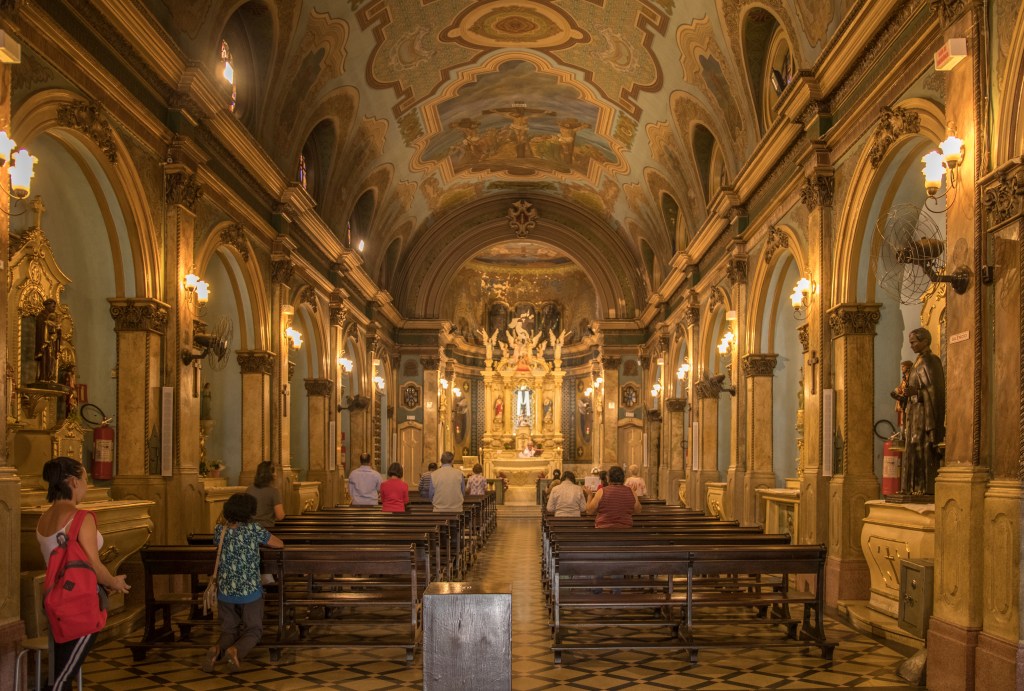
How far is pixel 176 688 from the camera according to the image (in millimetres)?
7547

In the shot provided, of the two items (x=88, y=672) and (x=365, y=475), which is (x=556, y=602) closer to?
(x=88, y=672)

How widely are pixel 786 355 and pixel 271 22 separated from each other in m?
10.1

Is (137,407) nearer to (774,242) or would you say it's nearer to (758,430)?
(774,242)

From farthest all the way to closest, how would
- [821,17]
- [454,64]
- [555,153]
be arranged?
[555,153] < [454,64] < [821,17]

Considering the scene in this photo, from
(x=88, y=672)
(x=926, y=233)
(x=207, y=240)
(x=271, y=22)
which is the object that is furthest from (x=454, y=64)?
(x=88, y=672)

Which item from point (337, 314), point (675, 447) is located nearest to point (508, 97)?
point (337, 314)

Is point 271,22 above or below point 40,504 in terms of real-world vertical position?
above

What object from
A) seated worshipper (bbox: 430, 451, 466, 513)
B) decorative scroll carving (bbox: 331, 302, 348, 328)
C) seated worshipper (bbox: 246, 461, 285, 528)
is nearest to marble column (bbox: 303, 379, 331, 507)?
decorative scroll carving (bbox: 331, 302, 348, 328)

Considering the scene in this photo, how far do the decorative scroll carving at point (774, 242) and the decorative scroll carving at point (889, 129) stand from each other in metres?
3.56

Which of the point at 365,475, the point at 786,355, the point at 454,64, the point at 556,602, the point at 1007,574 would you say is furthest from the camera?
the point at 454,64

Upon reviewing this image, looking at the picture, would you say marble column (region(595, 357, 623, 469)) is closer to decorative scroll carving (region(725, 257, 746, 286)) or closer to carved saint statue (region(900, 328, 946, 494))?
decorative scroll carving (region(725, 257, 746, 286))

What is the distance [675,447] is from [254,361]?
13.1 metres

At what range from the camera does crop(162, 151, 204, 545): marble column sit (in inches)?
470

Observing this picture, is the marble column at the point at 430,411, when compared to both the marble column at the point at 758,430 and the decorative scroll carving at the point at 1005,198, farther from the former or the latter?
the decorative scroll carving at the point at 1005,198
